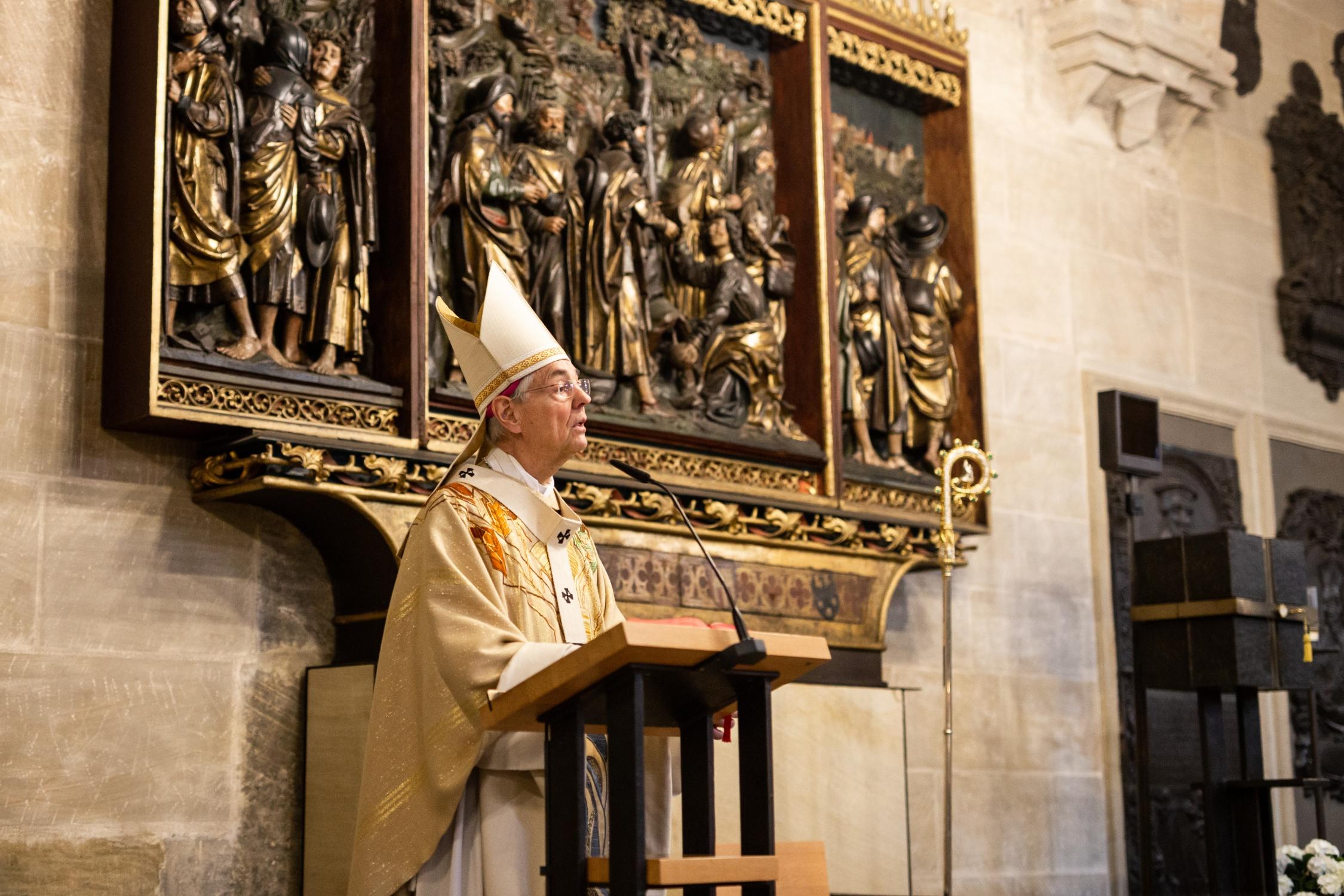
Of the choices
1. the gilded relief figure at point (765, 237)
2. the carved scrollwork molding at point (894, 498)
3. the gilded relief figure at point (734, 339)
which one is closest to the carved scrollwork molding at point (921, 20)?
the gilded relief figure at point (765, 237)

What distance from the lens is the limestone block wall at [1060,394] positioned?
813 cm

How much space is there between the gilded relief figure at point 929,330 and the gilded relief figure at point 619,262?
5.10 feet

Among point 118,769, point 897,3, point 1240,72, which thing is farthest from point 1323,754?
point 118,769

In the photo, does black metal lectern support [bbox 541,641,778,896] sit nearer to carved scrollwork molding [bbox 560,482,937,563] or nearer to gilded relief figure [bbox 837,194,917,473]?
carved scrollwork molding [bbox 560,482,937,563]

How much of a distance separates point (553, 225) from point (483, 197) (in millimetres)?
301

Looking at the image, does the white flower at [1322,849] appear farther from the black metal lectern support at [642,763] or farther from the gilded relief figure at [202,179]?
the gilded relief figure at [202,179]

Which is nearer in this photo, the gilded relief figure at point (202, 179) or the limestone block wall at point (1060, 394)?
the gilded relief figure at point (202, 179)

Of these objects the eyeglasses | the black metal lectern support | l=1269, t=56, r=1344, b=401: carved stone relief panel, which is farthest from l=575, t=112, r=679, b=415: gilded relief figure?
l=1269, t=56, r=1344, b=401: carved stone relief panel

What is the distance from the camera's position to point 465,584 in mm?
3715

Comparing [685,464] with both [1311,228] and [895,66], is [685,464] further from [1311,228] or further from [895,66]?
[1311,228]

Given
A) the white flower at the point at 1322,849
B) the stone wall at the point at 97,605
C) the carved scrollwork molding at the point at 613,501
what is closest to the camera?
the stone wall at the point at 97,605

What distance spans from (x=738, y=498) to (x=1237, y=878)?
315 centimetres

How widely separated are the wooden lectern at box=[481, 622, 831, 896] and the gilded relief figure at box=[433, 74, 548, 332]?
275 cm

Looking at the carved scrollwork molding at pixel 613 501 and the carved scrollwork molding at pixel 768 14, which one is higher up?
the carved scrollwork molding at pixel 768 14
